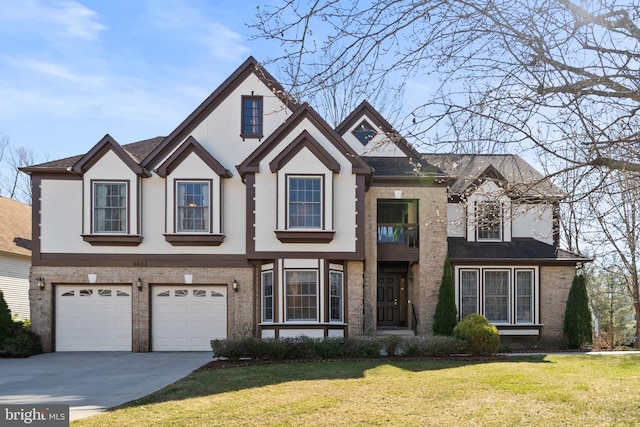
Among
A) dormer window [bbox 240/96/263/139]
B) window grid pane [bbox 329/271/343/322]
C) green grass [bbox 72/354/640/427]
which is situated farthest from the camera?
dormer window [bbox 240/96/263/139]

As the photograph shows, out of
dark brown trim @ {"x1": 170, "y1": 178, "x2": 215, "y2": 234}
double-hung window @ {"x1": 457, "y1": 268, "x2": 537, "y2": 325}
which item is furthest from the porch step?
dark brown trim @ {"x1": 170, "y1": 178, "x2": 215, "y2": 234}

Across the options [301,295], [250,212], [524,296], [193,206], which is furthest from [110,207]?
[524,296]

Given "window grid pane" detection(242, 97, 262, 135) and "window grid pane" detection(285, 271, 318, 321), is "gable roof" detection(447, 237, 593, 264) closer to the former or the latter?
"window grid pane" detection(285, 271, 318, 321)

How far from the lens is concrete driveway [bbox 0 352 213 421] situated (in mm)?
9625

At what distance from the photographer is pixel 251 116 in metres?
18.6

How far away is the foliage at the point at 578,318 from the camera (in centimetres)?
1814

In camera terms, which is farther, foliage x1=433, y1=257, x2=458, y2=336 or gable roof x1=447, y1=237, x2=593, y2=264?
gable roof x1=447, y1=237, x2=593, y2=264

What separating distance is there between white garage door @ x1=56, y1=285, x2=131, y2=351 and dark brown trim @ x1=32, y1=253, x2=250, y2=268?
0.86 meters

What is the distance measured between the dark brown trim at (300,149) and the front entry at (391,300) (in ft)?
19.9

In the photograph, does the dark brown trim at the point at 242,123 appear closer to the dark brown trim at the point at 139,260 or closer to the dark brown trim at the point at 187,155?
the dark brown trim at the point at 187,155

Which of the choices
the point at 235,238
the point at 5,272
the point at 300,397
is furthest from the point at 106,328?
the point at 300,397

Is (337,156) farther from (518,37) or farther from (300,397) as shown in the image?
(518,37)

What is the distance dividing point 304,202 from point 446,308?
20.2ft

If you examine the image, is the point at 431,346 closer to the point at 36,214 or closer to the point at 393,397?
the point at 393,397
